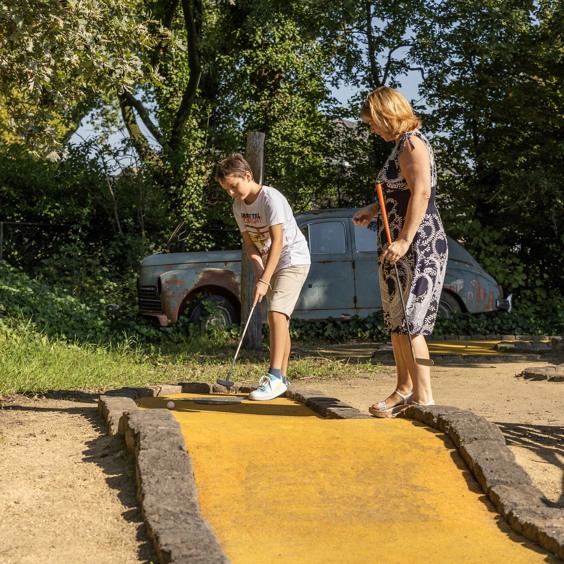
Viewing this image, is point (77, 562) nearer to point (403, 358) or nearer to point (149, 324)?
point (403, 358)

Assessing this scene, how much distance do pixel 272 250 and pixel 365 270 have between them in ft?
25.0

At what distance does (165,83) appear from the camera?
21.0 metres

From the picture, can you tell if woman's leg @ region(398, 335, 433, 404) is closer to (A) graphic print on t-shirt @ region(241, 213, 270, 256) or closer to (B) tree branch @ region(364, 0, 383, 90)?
(A) graphic print on t-shirt @ region(241, 213, 270, 256)

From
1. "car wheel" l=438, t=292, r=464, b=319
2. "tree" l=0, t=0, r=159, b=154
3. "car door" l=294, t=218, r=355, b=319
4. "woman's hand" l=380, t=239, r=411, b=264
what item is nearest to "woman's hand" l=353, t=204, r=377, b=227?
"woman's hand" l=380, t=239, r=411, b=264

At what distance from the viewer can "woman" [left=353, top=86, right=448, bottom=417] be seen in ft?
19.4

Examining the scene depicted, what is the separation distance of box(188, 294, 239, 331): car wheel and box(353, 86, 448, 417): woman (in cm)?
770

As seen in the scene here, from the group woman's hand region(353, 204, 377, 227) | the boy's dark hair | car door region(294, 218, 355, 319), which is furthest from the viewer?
car door region(294, 218, 355, 319)

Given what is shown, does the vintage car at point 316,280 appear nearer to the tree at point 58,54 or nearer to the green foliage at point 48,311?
the green foliage at point 48,311

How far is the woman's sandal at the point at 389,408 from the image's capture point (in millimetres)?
6168

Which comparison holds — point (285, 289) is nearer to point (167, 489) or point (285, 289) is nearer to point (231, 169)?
point (231, 169)

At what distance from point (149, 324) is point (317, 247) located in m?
2.64

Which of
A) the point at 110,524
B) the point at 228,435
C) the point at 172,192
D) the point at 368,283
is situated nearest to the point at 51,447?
the point at 228,435

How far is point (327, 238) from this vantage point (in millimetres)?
14414

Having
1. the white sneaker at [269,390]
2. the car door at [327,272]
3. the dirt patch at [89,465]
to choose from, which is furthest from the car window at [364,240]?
the white sneaker at [269,390]
